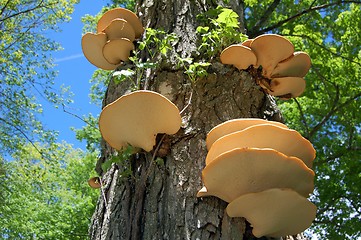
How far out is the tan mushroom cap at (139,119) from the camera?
2.02 metres

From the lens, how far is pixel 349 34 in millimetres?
9453

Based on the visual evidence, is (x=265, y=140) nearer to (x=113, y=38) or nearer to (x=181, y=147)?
(x=181, y=147)

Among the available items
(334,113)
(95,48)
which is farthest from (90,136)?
(95,48)

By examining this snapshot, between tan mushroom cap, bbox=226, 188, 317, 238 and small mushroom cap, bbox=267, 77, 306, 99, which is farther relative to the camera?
small mushroom cap, bbox=267, 77, 306, 99

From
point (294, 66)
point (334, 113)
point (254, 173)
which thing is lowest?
point (254, 173)

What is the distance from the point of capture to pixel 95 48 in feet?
10.2

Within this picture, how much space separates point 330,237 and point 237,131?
9.59 meters

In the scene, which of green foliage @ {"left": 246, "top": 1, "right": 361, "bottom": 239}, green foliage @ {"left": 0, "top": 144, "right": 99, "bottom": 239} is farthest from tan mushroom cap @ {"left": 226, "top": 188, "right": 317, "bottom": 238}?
green foliage @ {"left": 0, "top": 144, "right": 99, "bottom": 239}

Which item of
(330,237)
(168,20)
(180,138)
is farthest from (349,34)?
(180,138)

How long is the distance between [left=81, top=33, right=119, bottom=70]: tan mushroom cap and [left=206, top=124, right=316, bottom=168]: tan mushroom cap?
1.53 metres

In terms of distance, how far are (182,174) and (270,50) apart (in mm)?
1033

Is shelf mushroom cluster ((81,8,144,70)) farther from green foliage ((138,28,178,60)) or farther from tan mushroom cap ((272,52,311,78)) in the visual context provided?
tan mushroom cap ((272,52,311,78))

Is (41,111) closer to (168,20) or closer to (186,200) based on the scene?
(168,20)

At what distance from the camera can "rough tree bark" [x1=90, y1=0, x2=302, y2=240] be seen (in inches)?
76.8
